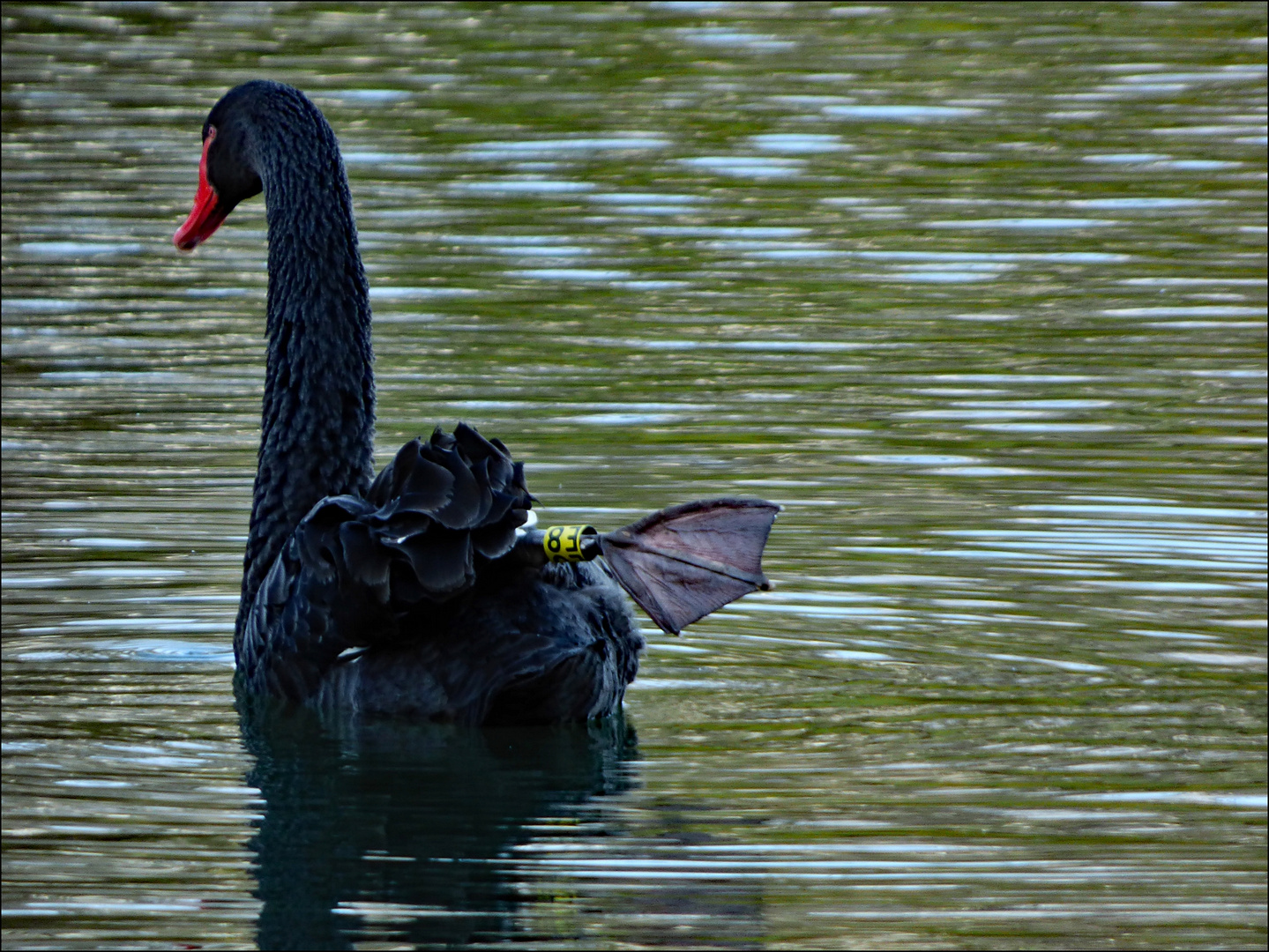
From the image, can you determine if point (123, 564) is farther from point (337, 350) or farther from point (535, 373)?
point (535, 373)

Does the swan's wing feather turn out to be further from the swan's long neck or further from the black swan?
the swan's long neck

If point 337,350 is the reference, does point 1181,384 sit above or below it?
below

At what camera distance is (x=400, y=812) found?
5.95m

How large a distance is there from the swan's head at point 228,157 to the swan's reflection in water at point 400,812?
2.06m

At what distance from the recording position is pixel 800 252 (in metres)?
13.0

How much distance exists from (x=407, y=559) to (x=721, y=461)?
3.47 metres

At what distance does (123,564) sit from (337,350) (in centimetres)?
148

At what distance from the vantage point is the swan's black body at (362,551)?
6094mm

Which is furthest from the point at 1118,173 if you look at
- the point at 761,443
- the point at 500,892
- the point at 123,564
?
the point at 500,892

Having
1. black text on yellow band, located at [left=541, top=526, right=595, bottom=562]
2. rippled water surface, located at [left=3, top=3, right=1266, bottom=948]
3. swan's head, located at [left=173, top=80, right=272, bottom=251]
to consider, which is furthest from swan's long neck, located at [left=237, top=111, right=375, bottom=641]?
black text on yellow band, located at [left=541, top=526, right=595, bottom=562]

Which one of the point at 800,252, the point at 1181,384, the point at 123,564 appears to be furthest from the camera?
the point at 800,252

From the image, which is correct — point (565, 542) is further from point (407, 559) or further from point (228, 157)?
point (228, 157)

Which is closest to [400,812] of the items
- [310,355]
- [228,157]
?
[310,355]

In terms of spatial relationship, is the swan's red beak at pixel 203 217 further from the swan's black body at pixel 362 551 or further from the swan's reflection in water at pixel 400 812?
the swan's reflection in water at pixel 400 812
